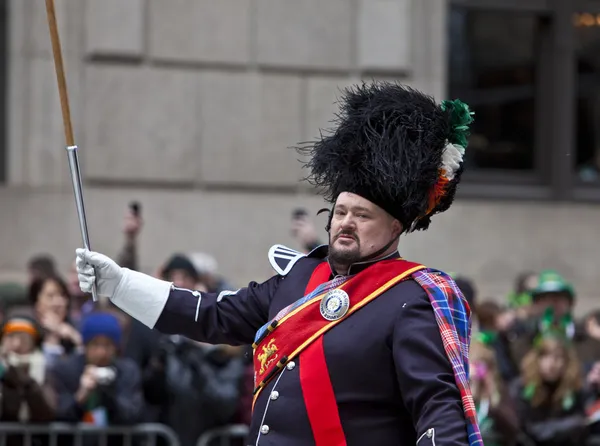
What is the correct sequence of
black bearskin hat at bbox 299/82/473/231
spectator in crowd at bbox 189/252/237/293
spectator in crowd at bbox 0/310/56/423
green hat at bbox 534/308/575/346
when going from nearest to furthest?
black bearskin hat at bbox 299/82/473/231
spectator in crowd at bbox 0/310/56/423
green hat at bbox 534/308/575/346
spectator in crowd at bbox 189/252/237/293

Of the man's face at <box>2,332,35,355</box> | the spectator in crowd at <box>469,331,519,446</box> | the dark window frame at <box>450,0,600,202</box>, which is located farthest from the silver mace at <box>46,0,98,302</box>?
the dark window frame at <box>450,0,600,202</box>

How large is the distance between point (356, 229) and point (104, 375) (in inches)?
139

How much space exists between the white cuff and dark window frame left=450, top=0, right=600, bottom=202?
7352 mm

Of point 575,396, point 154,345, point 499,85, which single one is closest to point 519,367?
point 575,396

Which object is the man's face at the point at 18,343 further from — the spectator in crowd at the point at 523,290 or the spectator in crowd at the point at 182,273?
the spectator in crowd at the point at 523,290

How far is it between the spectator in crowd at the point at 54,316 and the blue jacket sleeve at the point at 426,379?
392 centimetres

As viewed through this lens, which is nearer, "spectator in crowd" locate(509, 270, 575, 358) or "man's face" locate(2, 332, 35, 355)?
"man's face" locate(2, 332, 35, 355)

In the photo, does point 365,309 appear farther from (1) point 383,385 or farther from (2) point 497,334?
(2) point 497,334

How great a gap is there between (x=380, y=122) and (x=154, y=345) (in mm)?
3883

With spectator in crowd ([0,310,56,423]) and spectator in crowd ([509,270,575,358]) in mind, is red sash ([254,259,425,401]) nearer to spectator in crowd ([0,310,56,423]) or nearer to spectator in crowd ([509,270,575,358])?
spectator in crowd ([0,310,56,423])

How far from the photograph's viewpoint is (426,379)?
13.5 feet

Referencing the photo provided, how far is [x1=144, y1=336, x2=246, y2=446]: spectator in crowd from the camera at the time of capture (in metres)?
7.87

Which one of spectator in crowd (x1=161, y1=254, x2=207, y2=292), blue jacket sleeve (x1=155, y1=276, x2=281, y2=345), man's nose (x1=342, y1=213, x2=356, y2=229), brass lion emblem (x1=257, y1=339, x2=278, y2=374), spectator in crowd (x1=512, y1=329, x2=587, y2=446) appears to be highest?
man's nose (x1=342, y1=213, x2=356, y2=229)

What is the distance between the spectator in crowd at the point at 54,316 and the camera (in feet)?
26.2
